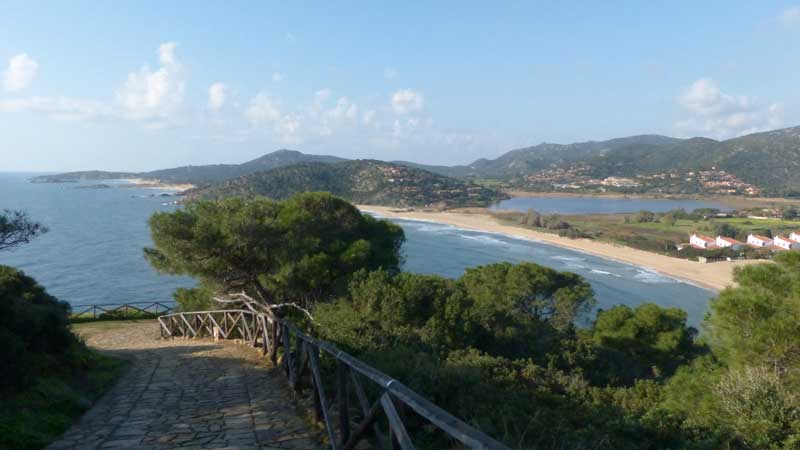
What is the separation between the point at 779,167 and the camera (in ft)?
378

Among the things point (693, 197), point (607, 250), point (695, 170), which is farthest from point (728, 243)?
point (695, 170)

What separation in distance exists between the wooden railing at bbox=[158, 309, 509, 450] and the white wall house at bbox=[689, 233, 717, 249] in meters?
57.6

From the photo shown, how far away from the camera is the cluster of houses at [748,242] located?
5422 centimetres

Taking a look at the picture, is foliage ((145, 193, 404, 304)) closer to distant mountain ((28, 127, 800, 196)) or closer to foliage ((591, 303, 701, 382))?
foliage ((591, 303, 701, 382))

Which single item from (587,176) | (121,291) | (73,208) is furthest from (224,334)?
(587,176)

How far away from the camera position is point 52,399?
5570 millimetres

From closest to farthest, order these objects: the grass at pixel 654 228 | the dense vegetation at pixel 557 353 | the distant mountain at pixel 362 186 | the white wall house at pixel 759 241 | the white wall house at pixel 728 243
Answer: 1. the dense vegetation at pixel 557 353
2. the white wall house at pixel 728 243
3. the white wall house at pixel 759 241
4. the grass at pixel 654 228
5. the distant mountain at pixel 362 186

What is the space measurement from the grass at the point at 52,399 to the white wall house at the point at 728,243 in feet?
198

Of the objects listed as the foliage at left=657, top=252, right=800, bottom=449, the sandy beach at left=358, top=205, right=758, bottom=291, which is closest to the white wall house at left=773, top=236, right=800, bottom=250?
the sandy beach at left=358, top=205, right=758, bottom=291

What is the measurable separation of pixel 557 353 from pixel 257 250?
766cm

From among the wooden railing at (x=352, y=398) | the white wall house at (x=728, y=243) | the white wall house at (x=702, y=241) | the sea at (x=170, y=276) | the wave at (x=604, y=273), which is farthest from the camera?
the white wall house at (x=702, y=241)

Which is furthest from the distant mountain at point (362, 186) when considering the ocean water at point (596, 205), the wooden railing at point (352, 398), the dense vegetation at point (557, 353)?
the wooden railing at point (352, 398)

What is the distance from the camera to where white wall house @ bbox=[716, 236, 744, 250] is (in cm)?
5528

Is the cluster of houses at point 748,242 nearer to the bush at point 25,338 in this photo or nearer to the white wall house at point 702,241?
the white wall house at point 702,241
